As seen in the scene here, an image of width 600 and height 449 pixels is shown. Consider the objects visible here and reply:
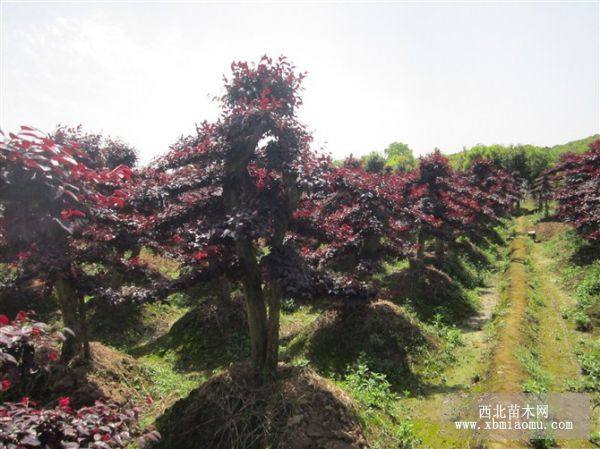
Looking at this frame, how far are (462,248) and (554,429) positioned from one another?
1684 cm

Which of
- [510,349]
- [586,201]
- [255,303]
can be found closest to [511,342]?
[510,349]

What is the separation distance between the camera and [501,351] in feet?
31.0

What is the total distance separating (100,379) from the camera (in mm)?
8312

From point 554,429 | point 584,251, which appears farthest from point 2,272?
point 584,251

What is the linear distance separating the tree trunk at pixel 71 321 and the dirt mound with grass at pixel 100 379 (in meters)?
0.23

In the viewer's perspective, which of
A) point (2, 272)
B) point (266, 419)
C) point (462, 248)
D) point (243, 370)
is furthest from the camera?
point (462, 248)

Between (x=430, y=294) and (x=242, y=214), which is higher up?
(x=242, y=214)

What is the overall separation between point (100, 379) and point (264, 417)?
4154 mm

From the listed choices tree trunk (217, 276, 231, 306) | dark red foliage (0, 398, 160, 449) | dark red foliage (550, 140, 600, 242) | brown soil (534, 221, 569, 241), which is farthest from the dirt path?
brown soil (534, 221, 569, 241)

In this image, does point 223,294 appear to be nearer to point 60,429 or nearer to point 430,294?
point 430,294

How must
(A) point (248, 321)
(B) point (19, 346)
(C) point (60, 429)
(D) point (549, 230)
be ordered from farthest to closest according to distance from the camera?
(D) point (549, 230) → (A) point (248, 321) → (B) point (19, 346) → (C) point (60, 429)

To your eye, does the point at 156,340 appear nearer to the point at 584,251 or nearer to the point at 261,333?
the point at 261,333

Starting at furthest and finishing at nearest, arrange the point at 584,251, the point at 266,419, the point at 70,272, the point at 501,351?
the point at 584,251, the point at 501,351, the point at 70,272, the point at 266,419

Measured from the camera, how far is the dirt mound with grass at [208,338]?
1095 centimetres
